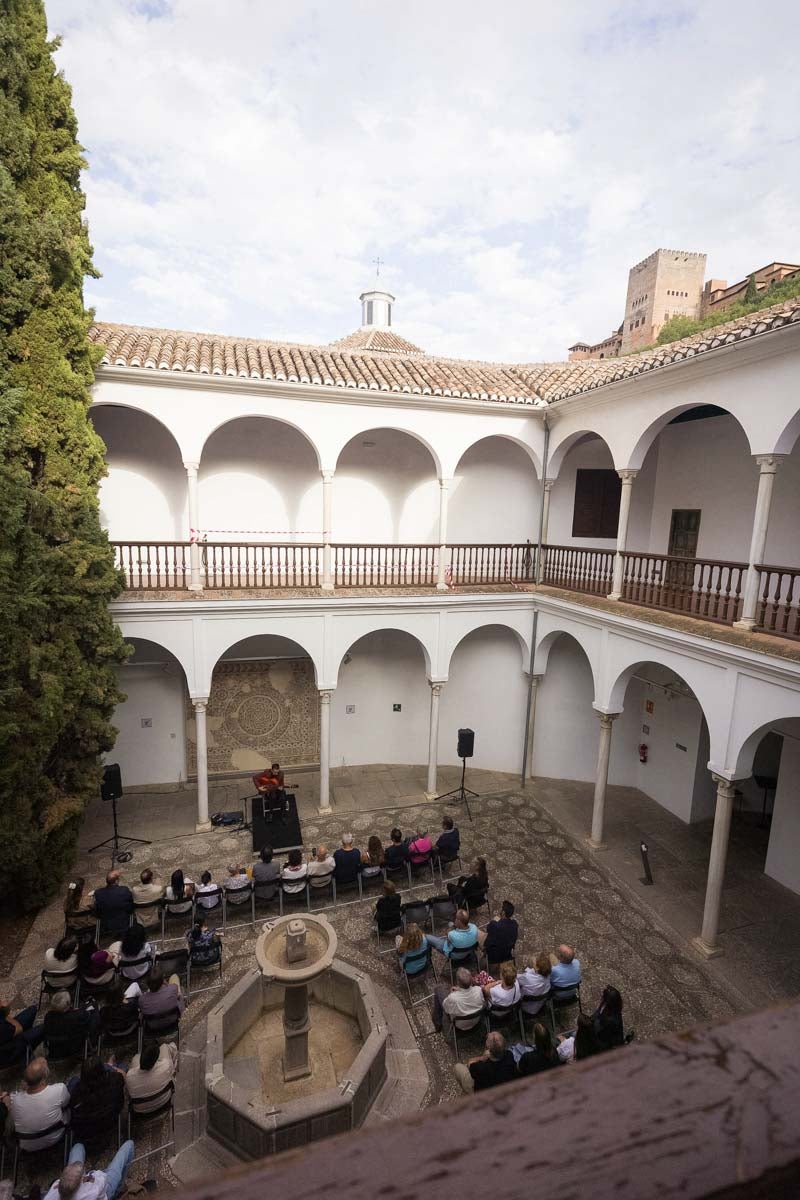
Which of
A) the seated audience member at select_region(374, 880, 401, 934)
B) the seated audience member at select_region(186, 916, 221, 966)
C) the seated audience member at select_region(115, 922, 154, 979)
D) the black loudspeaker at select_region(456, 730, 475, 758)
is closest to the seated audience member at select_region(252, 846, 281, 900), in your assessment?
the seated audience member at select_region(186, 916, 221, 966)

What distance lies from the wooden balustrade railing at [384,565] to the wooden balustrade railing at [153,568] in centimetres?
278

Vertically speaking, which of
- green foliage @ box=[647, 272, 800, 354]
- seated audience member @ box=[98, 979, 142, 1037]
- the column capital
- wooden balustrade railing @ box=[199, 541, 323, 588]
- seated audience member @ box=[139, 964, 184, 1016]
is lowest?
seated audience member @ box=[98, 979, 142, 1037]

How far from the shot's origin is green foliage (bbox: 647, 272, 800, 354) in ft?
94.5

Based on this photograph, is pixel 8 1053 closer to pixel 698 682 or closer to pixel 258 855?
pixel 258 855

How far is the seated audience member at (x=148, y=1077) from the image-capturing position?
213 inches

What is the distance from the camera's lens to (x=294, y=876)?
28.6ft

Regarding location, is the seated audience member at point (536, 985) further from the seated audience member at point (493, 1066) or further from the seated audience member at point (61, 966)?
the seated audience member at point (61, 966)

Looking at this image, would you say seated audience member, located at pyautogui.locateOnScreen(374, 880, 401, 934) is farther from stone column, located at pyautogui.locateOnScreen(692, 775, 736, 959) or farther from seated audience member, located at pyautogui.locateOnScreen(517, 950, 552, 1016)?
stone column, located at pyautogui.locateOnScreen(692, 775, 736, 959)

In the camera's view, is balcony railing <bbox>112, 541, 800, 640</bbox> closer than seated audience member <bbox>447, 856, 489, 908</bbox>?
No

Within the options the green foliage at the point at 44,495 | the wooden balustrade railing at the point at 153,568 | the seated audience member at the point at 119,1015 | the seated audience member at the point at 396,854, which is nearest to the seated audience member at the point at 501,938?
the seated audience member at the point at 396,854

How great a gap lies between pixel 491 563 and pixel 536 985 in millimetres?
8195

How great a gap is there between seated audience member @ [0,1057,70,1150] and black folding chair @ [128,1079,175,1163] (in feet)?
2.16

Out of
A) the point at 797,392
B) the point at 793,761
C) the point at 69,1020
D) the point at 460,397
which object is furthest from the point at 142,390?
the point at 793,761

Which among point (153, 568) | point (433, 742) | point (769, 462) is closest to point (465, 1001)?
point (433, 742)
